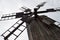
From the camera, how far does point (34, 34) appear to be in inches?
303

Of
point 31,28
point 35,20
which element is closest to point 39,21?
Result: point 35,20

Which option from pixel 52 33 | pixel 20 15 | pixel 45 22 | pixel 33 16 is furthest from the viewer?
pixel 33 16

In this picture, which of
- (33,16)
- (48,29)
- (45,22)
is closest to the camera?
(48,29)

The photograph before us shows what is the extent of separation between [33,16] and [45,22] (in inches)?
61.7

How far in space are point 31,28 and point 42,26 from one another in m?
0.73

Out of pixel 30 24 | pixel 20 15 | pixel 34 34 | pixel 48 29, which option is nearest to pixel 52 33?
pixel 48 29

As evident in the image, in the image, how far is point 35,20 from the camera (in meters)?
9.61

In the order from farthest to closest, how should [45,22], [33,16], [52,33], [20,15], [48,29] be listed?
[33,16], [20,15], [45,22], [48,29], [52,33]

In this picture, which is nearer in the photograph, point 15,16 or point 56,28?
point 56,28

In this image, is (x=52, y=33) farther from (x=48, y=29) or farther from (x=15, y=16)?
(x=15, y=16)

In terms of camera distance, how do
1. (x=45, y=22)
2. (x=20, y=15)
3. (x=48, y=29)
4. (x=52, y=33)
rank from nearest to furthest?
(x=52, y=33), (x=48, y=29), (x=45, y=22), (x=20, y=15)

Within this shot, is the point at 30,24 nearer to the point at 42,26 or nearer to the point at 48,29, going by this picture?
the point at 42,26

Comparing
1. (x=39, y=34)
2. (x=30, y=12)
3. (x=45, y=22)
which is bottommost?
(x=39, y=34)

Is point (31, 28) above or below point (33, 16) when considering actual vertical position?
below
